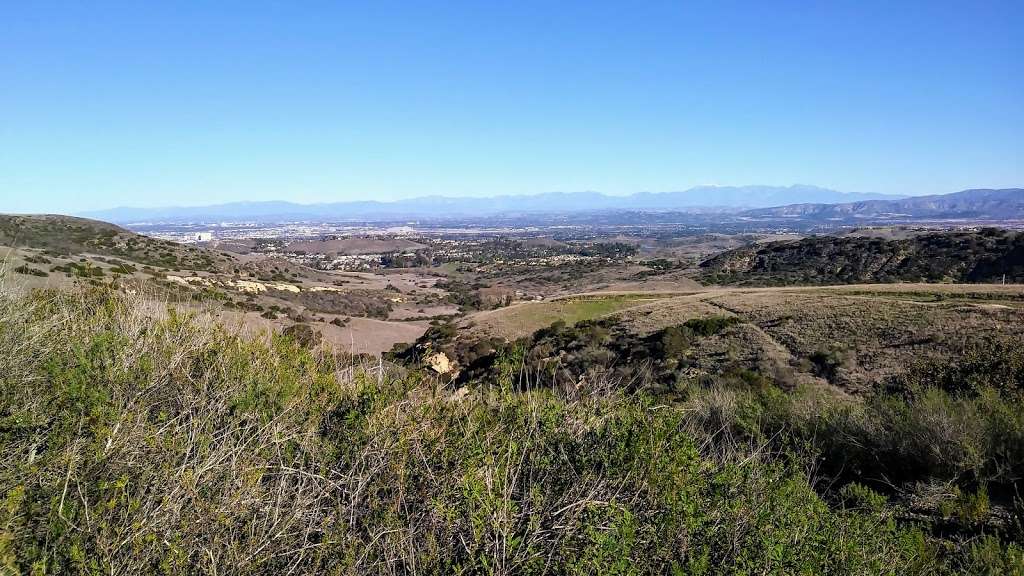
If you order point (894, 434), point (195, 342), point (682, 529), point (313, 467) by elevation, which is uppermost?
point (195, 342)

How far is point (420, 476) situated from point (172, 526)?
1.70 metres

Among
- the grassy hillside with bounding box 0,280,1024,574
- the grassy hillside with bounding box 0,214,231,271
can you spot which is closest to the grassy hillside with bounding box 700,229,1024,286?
the grassy hillside with bounding box 0,280,1024,574

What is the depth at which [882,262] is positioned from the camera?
59438mm

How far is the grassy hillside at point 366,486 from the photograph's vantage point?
3.31 metres

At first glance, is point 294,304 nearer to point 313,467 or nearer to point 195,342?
point 195,342

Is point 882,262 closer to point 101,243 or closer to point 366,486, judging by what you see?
point 366,486

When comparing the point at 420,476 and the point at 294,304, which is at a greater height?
the point at 420,476

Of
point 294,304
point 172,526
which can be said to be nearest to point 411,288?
point 294,304

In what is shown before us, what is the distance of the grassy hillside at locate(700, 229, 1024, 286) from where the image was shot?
50500 mm

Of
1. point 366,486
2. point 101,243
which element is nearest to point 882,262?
point 366,486

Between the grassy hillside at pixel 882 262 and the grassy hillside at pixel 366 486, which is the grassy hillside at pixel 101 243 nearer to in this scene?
the grassy hillside at pixel 366 486

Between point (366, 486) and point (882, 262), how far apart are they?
69.1 m

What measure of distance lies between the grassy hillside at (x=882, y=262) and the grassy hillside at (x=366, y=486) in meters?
55.2

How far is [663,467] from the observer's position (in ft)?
14.6
